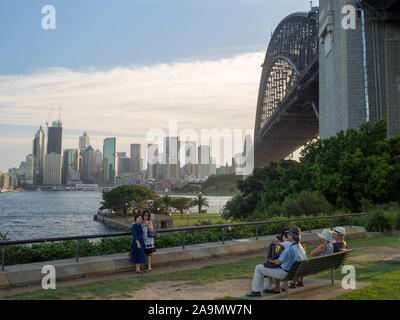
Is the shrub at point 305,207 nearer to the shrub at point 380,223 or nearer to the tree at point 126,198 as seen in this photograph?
the shrub at point 380,223

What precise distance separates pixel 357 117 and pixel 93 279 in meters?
28.0

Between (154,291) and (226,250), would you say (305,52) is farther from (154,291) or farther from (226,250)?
(154,291)

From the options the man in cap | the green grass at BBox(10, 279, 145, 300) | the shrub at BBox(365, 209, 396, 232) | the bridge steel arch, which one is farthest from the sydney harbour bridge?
the green grass at BBox(10, 279, 145, 300)

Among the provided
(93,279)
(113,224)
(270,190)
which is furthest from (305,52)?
(93,279)

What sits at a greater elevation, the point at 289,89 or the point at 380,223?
the point at 289,89

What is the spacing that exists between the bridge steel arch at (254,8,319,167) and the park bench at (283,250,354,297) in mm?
41823

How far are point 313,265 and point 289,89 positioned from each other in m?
62.7

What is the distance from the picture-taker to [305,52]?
198 ft

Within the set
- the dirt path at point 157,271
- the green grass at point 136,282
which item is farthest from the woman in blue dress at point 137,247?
the green grass at point 136,282

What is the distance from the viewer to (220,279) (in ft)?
28.3

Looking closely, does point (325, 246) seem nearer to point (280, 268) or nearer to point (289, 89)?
point (280, 268)

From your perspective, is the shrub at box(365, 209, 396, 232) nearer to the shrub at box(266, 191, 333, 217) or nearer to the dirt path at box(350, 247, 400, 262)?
the shrub at box(266, 191, 333, 217)

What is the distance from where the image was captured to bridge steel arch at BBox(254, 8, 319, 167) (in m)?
55.8

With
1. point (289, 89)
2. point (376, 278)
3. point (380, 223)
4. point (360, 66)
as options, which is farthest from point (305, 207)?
point (289, 89)
